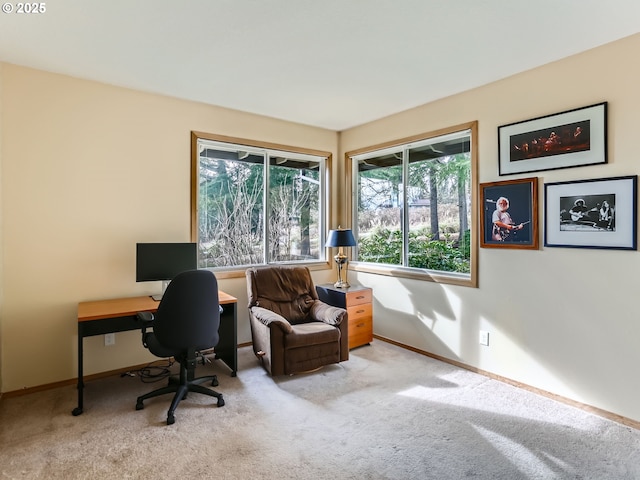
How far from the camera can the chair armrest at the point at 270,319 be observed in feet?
10.6

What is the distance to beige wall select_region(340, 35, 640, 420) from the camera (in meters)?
2.57

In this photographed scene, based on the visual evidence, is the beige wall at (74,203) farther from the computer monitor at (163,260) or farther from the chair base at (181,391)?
the chair base at (181,391)

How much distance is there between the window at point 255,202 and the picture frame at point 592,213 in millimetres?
2782

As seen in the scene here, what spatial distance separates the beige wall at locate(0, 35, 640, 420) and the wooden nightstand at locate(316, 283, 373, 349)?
69 centimetres

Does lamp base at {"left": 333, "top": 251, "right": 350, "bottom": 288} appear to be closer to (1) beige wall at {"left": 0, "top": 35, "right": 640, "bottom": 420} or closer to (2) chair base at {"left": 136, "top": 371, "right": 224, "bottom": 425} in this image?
(1) beige wall at {"left": 0, "top": 35, "right": 640, "bottom": 420}

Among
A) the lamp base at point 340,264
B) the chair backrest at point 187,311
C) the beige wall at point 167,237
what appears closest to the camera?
the chair backrest at point 187,311

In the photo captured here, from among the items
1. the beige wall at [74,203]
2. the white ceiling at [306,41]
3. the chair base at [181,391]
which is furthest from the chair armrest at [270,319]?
the white ceiling at [306,41]

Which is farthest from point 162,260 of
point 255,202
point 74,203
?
point 255,202

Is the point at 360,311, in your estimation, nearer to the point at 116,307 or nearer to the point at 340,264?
the point at 340,264

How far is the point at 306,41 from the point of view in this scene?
2.58m

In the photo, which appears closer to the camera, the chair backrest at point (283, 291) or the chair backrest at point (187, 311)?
the chair backrest at point (187, 311)

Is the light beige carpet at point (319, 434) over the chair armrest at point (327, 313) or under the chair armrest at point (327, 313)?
under

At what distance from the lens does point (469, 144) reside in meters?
3.65

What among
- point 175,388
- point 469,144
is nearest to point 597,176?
point 469,144
